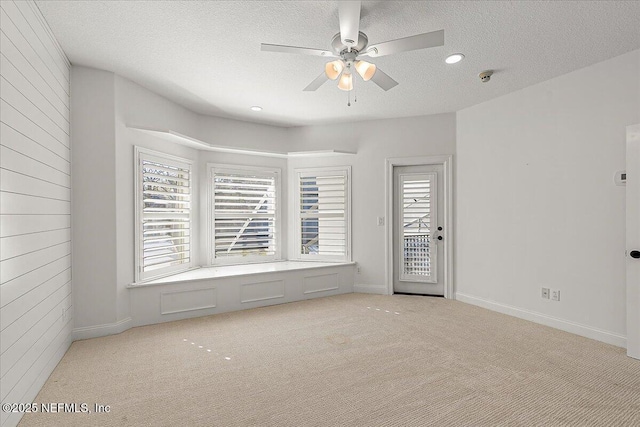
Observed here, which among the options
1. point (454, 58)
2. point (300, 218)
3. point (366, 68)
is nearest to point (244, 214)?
point (300, 218)

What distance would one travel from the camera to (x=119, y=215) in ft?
11.0

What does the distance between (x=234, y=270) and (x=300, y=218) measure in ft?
4.55

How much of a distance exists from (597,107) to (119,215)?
194 inches

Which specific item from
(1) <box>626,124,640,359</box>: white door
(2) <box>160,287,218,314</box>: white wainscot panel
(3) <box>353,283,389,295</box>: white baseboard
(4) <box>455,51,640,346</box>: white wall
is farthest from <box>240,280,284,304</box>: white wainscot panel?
(1) <box>626,124,640,359</box>: white door

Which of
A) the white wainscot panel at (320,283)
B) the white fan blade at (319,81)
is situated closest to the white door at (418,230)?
the white wainscot panel at (320,283)

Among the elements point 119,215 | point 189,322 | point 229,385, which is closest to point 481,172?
point 229,385

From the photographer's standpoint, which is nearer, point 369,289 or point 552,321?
point 552,321

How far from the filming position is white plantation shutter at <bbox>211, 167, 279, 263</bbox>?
4812 mm

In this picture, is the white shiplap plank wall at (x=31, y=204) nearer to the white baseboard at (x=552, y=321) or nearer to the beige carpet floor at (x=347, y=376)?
the beige carpet floor at (x=347, y=376)

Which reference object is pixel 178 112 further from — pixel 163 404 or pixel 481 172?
pixel 481 172

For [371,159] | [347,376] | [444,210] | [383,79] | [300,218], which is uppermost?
[383,79]

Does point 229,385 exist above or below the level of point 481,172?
below

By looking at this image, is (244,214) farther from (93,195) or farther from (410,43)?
(410,43)

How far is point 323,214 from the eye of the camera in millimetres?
5191
